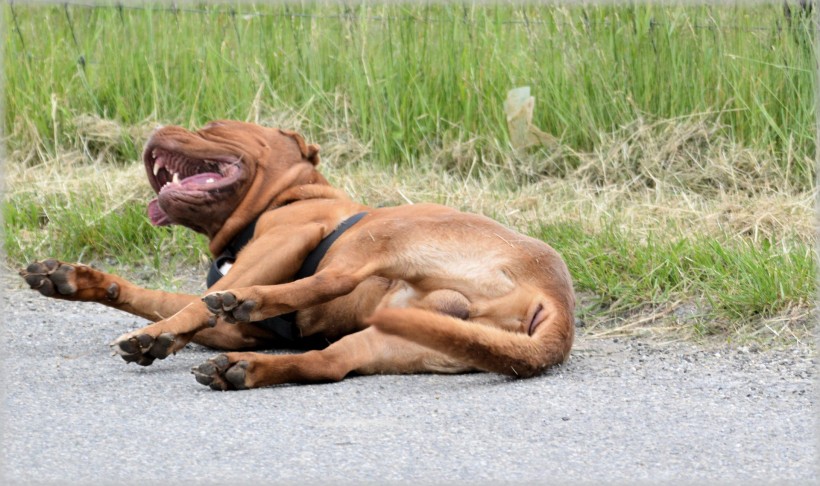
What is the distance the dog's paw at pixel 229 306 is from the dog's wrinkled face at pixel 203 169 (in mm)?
1081

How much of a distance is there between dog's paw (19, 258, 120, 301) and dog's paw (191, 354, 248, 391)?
894 mm

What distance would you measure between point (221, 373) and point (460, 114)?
394 centimetres

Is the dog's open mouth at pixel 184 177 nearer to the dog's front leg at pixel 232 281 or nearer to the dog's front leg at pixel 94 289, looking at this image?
the dog's front leg at pixel 232 281

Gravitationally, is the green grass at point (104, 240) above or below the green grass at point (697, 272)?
below

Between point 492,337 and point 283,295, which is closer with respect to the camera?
point 492,337

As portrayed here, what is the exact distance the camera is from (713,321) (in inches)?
189

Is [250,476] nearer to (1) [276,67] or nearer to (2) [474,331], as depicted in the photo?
(2) [474,331]

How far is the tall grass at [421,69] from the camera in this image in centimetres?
701

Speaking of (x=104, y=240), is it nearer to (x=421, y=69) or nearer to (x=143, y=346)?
(x=421, y=69)

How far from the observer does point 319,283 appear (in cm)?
418

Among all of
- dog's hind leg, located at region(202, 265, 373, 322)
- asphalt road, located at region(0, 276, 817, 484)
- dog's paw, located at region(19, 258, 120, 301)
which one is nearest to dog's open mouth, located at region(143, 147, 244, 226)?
dog's paw, located at region(19, 258, 120, 301)

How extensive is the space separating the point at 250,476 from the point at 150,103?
536cm

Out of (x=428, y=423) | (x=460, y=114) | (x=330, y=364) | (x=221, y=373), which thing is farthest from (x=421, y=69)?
(x=428, y=423)

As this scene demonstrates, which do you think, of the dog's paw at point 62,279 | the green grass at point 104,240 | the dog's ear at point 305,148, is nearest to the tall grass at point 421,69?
the green grass at point 104,240
